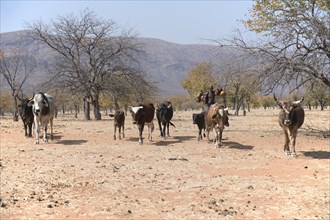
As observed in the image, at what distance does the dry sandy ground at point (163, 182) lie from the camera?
6.91 meters

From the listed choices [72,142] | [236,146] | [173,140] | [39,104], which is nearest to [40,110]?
[39,104]

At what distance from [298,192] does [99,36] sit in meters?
31.1

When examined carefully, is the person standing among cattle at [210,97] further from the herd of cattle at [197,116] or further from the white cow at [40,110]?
the white cow at [40,110]

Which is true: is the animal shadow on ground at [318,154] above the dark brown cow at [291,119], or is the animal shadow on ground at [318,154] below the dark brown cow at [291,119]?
below

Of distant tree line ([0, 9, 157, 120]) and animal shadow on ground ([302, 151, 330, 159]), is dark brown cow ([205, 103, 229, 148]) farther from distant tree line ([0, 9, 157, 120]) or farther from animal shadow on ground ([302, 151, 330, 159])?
distant tree line ([0, 9, 157, 120])

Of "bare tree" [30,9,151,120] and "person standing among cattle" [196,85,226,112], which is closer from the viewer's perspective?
"person standing among cattle" [196,85,226,112]

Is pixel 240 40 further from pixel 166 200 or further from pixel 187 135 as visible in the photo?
pixel 166 200

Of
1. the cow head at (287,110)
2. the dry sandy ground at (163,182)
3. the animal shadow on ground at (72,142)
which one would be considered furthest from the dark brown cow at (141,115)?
the cow head at (287,110)

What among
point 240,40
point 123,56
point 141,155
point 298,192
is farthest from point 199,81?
point 298,192

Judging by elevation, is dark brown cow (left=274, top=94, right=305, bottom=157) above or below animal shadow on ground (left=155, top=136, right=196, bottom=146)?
above

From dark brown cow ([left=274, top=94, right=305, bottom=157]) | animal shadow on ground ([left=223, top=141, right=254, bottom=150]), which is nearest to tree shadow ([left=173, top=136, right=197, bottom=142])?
animal shadow on ground ([left=223, top=141, right=254, bottom=150])

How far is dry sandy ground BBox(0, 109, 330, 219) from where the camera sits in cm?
691

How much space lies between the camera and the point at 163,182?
9.09 metres

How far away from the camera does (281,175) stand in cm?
994
